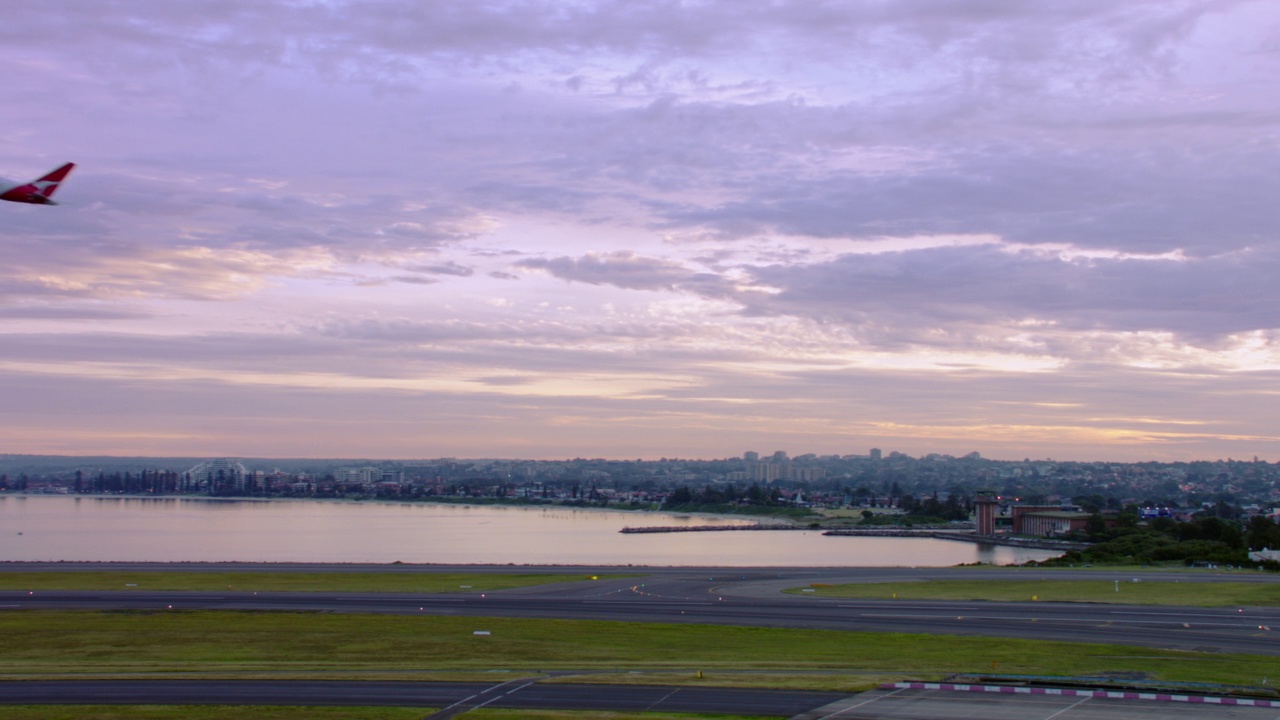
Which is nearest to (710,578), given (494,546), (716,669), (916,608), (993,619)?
(916,608)

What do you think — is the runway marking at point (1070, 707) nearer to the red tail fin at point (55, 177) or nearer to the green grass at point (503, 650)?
the green grass at point (503, 650)

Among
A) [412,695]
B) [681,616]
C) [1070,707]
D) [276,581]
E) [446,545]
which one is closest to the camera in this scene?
[1070,707]

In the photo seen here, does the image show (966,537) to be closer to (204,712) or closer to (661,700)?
(661,700)

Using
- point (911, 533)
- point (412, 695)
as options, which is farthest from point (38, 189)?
point (911, 533)

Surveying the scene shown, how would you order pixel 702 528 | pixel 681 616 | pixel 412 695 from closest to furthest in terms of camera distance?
pixel 412 695, pixel 681 616, pixel 702 528

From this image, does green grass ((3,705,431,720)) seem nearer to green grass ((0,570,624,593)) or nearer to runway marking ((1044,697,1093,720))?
runway marking ((1044,697,1093,720))

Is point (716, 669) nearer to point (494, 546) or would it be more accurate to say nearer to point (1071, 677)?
point (1071, 677)

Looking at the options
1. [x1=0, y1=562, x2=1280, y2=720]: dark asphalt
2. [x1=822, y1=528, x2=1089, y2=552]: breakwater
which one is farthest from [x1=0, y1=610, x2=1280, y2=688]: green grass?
[x1=822, y1=528, x2=1089, y2=552]: breakwater
